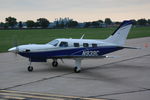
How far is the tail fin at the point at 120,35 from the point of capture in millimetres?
21688

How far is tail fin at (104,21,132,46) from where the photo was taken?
71.2 feet

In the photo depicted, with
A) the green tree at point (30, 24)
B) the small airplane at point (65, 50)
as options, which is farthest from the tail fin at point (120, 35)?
the green tree at point (30, 24)

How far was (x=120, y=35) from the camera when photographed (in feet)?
72.2

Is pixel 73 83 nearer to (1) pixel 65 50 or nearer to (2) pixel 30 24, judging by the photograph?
(1) pixel 65 50

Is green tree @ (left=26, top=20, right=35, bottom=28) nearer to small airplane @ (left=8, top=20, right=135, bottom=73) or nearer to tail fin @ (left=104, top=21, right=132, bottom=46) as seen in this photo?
tail fin @ (left=104, top=21, right=132, bottom=46)

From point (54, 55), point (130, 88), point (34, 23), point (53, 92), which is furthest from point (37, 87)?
point (34, 23)

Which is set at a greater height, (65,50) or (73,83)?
(65,50)

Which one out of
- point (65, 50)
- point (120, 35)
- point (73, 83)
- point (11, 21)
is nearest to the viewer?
point (73, 83)

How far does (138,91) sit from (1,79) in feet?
23.1

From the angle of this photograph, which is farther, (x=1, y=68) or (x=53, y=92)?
(x=1, y=68)

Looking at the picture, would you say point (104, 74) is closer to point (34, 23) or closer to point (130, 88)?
point (130, 88)

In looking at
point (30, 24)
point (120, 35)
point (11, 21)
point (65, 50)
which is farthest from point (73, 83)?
point (11, 21)

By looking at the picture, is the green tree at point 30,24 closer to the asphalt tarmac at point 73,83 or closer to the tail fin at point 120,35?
the tail fin at point 120,35

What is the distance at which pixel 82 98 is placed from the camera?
11.6 metres
